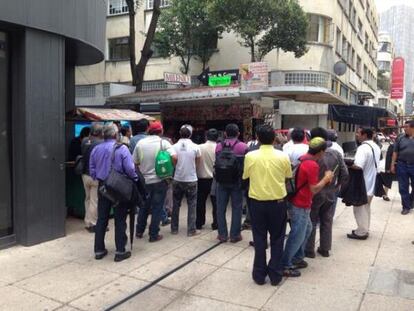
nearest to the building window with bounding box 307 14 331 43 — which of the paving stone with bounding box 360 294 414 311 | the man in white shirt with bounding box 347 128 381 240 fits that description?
the man in white shirt with bounding box 347 128 381 240

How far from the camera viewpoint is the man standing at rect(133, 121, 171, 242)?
256 inches

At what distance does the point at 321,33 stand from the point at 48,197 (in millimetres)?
22020

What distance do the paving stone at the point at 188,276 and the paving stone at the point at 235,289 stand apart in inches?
3.8

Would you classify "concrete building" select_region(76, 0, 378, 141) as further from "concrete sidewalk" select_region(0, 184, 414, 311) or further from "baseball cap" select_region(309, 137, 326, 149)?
"baseball cap" select_region(309, 137, 326, 149)

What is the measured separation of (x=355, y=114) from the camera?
47.0 ft

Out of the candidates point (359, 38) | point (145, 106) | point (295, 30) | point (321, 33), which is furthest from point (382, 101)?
point (145, 106)

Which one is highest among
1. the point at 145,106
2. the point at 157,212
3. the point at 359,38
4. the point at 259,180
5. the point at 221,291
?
the point at 359,38

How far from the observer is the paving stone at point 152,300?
4.33 metres

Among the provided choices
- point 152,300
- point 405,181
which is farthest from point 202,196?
point 405,181

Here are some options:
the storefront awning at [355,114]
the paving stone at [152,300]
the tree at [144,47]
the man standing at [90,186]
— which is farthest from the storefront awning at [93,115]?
the tree at [144,47]

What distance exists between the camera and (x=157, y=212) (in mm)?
6555

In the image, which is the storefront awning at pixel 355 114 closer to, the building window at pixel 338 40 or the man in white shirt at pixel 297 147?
the man in white shirt at pixel 297 147

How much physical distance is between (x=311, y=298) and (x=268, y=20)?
726 inches

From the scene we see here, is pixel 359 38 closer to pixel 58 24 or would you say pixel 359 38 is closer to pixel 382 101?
pixel 382 101
